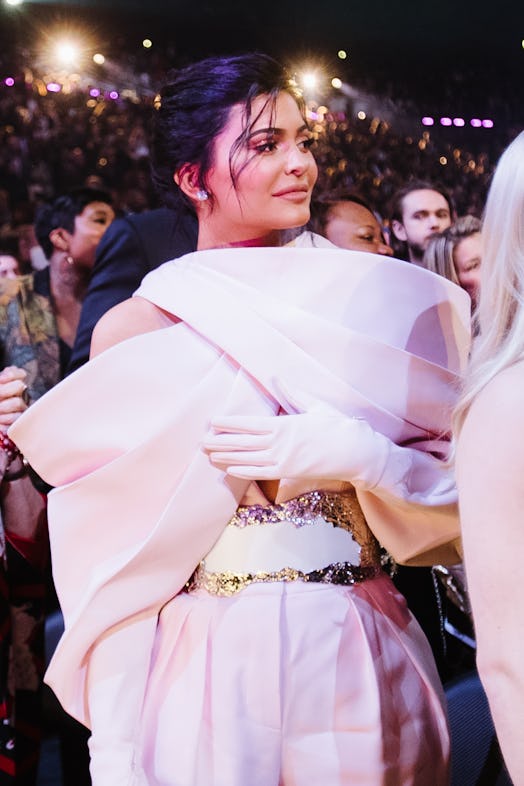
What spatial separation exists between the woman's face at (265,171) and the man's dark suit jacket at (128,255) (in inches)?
28.8

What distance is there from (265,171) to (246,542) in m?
0.57

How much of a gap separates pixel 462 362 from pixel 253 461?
41 centimetres

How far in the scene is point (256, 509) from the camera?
4.48 ft

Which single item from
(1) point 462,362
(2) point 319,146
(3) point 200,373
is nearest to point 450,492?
(1) point 462,362

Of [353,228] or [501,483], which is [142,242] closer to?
[353,228]

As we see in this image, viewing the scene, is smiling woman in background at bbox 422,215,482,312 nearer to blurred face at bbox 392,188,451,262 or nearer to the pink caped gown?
blurred face at bbox 392,188,451,262

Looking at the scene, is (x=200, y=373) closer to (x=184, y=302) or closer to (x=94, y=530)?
(x=184, y=302)

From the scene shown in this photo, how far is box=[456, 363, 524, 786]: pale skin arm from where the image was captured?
3.02ft

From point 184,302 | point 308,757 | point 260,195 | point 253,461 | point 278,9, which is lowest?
point 308,757

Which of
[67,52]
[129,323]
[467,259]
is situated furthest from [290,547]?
[67,52]

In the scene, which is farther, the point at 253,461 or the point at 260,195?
the point at 260,195

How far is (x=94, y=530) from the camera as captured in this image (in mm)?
1385

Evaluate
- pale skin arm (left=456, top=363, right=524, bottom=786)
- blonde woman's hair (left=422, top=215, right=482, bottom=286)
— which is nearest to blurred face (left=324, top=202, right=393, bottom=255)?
blonde woman's hair (left=422, top=215, right=482, bottom=286)

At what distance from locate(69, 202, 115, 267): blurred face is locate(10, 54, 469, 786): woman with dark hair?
1.69 m
